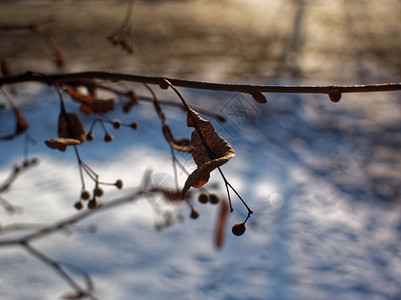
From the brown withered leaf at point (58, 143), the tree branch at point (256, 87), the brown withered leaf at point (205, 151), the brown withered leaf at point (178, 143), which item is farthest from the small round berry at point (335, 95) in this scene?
the brown withered leaf at point (58, 143)

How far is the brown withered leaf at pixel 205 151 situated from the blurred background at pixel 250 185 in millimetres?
191

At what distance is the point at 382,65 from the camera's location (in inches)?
168

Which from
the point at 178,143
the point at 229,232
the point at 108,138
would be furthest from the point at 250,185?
the point at 178,143

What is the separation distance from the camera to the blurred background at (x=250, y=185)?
4.58ft

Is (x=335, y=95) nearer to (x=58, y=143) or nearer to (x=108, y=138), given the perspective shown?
(x=58, y=143)

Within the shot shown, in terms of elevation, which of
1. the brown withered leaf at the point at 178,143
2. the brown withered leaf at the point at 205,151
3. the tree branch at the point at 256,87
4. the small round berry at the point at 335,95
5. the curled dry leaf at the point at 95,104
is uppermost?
the curled dry leaf at the point at 95,104

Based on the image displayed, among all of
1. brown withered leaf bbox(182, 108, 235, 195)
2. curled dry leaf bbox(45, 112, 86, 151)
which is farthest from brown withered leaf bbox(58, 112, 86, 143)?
brown withered leaf bbox(182, 108, 235, 195)

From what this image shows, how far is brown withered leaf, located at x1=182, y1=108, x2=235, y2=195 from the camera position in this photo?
0.46 metres

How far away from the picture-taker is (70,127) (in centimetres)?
70

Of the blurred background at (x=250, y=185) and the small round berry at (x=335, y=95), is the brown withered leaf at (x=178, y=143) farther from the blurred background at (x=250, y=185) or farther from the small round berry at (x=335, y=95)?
the small round berry at (x=335, y=95)

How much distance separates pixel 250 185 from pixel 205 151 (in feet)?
5.11

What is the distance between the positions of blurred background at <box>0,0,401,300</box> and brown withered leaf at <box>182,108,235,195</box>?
7.5 inches

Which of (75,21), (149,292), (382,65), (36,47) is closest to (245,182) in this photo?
(149,292)

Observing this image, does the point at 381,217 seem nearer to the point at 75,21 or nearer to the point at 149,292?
the point at 149,292
